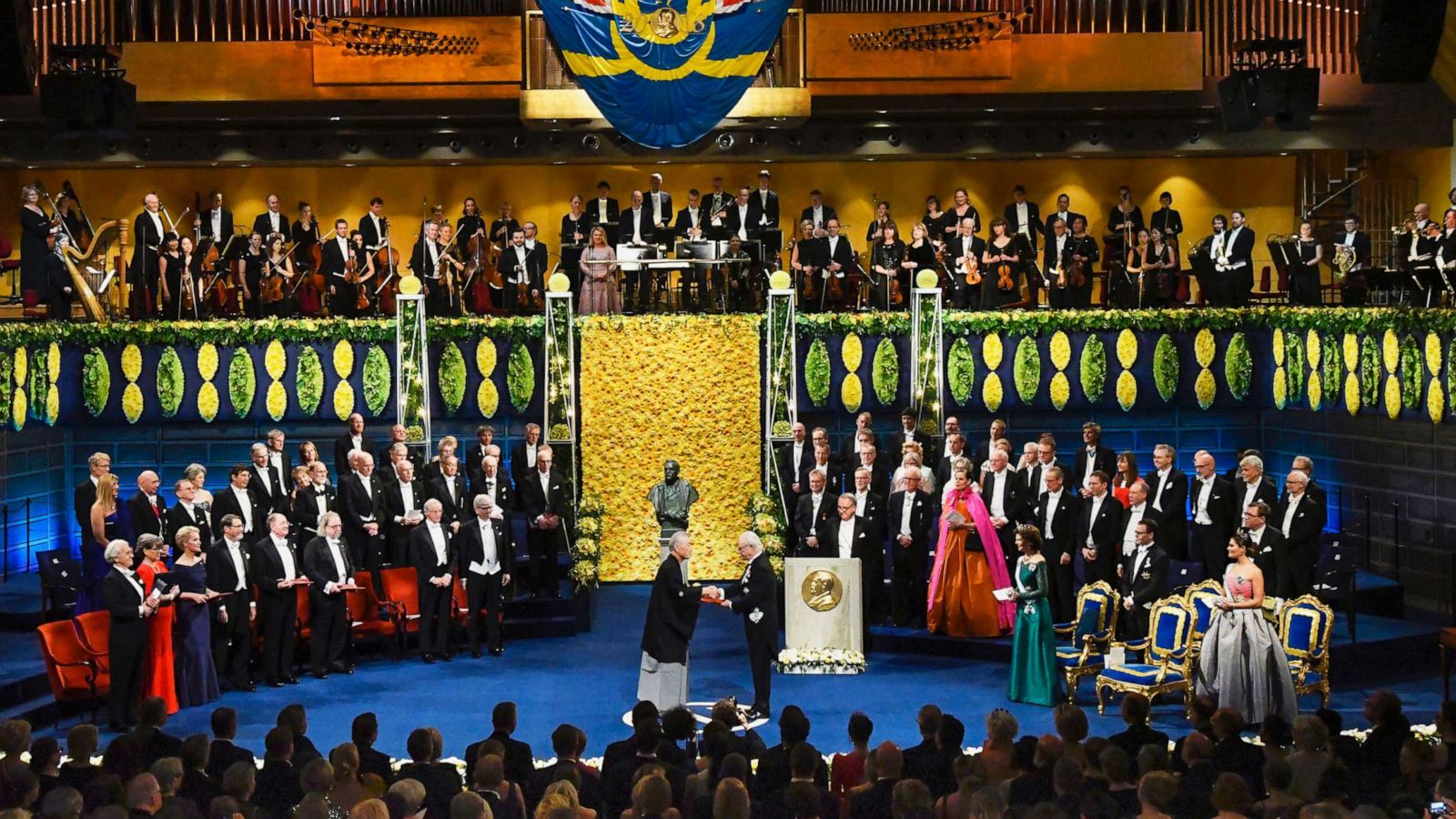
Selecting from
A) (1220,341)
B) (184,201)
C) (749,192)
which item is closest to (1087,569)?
(1220,341)

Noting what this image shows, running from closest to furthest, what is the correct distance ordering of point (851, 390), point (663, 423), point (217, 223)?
1. point (663, 423)
2. point (851, 390)
3. point (217, 223)

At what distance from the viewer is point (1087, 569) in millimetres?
13789

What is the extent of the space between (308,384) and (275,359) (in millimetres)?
392

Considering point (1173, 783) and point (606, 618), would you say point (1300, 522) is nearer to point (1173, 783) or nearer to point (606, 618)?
point (606, 618)

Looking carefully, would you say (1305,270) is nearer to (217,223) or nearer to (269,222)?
(269,222)

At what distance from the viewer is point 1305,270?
57.1 ft

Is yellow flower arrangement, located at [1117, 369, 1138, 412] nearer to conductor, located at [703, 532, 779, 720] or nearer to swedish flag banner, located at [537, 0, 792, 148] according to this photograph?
swedish flag banner, located at [537, 0, 792, 148]

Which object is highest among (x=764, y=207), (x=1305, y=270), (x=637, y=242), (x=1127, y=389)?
(x=764, y=207)

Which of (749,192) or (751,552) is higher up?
(749,192)

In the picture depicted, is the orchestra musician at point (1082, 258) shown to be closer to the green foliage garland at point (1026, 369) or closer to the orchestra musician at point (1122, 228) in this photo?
the orchestra musician at point (1122, 228)

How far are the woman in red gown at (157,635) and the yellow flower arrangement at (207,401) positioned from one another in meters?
5.66

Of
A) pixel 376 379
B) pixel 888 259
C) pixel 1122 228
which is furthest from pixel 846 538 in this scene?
pixel 1122 228

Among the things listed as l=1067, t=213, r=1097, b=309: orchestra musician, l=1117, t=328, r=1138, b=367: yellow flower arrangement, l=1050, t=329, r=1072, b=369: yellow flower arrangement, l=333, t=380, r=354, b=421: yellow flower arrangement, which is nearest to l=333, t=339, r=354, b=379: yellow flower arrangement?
l=333, t=380, r=354, b=421: yellow flower arrangement

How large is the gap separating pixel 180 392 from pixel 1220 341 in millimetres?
9990
